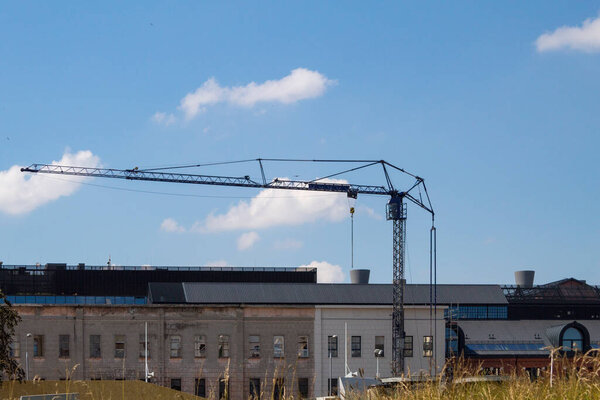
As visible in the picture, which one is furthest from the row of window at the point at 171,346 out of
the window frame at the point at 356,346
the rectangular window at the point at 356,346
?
the rectangular window at the point at 356,346

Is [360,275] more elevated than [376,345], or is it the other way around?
[360,275]

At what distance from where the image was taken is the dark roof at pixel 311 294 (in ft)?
236

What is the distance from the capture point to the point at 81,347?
60844 millimetres

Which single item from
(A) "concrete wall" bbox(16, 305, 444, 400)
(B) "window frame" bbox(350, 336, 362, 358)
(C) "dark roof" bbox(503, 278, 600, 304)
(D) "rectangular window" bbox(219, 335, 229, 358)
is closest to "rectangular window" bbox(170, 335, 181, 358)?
(A) "concrete wall" bbox(16, 305, 444, 400)

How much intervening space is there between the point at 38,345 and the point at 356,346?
79.7ft

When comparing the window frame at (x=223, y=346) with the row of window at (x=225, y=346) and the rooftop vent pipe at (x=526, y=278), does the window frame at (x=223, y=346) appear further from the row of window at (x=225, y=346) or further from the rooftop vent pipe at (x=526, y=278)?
the rooftop vent pipe at (x=526, y=278)

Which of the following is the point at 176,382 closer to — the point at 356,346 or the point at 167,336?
the point at 167,336

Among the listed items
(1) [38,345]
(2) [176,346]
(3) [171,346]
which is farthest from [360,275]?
(1) [38,345]

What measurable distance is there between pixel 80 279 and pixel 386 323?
36.4 metres

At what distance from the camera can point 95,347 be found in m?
61.3

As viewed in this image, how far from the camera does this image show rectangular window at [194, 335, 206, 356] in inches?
2438

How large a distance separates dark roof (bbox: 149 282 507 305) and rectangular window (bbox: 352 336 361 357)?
8227mm

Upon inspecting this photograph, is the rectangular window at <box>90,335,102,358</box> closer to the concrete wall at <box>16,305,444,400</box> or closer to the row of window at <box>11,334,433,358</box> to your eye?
the row of window at <box>11,334,433,358</box>

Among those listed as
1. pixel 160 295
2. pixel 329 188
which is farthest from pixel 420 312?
→ pixel 329 188
